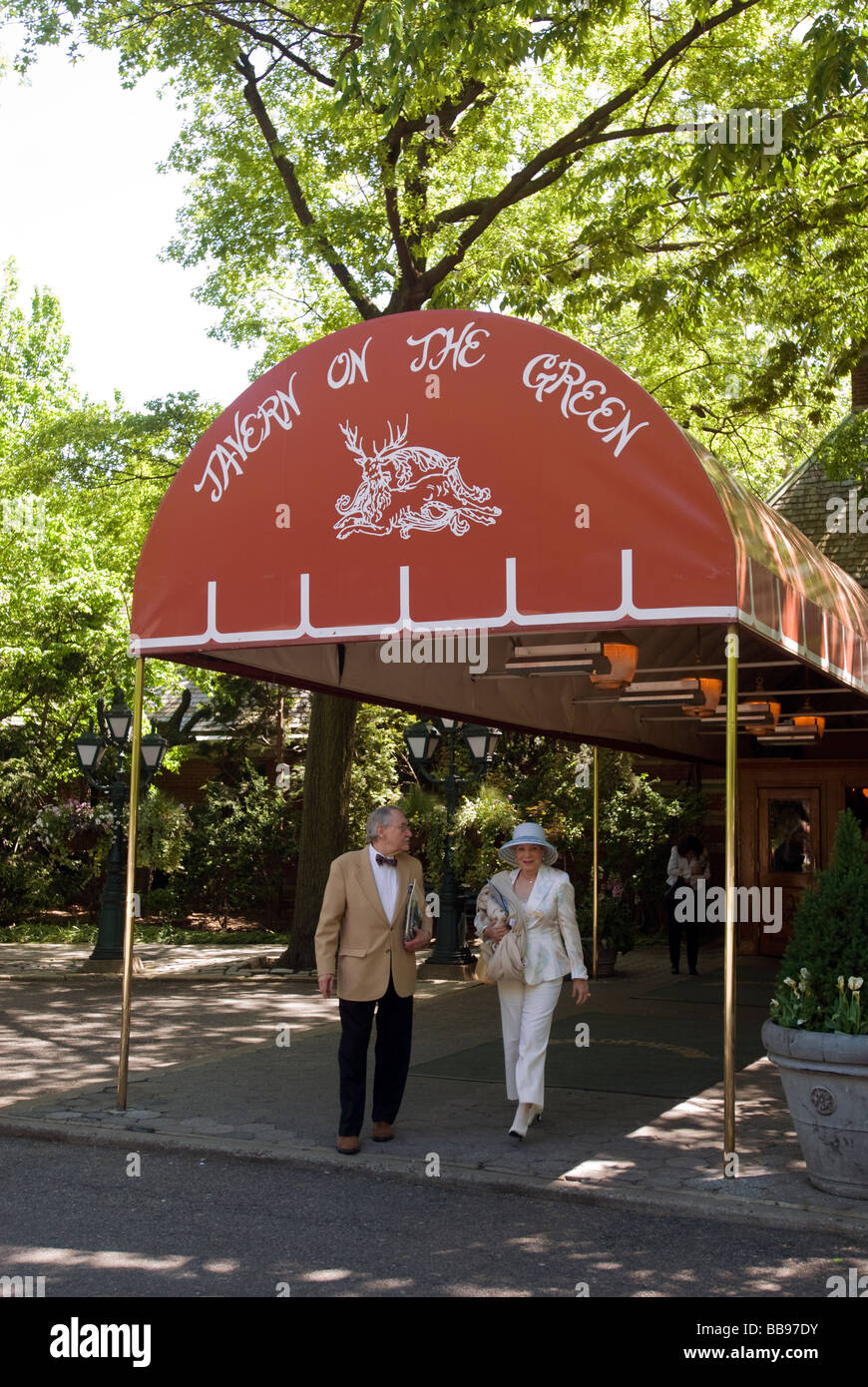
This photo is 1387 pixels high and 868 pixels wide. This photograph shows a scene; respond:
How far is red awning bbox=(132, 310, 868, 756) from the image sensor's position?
7.40m

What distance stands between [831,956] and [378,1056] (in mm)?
2718

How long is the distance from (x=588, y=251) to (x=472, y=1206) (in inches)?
A: 492

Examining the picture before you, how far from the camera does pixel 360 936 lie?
302 inches

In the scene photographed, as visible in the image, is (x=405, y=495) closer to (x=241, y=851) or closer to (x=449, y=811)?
(x=449, y=811)

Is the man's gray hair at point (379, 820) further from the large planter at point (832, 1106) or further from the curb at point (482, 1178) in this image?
the large planter at point (832, 1106)

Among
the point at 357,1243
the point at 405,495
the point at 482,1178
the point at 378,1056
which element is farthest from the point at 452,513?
the point at 357,1243

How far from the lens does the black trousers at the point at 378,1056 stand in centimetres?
761

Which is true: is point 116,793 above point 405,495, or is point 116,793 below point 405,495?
below

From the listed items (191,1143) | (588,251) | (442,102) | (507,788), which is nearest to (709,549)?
(191,1143)

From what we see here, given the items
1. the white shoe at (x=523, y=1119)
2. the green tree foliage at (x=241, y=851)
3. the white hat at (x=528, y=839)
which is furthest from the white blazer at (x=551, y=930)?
the green tree foliage at (x=241, y=851)

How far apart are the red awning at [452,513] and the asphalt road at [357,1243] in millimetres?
3184

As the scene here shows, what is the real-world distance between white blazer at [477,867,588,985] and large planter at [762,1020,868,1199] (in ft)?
5.00

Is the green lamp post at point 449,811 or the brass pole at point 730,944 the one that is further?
the green lamp post at point 449,811

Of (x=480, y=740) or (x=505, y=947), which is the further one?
(x=480, y=740)
